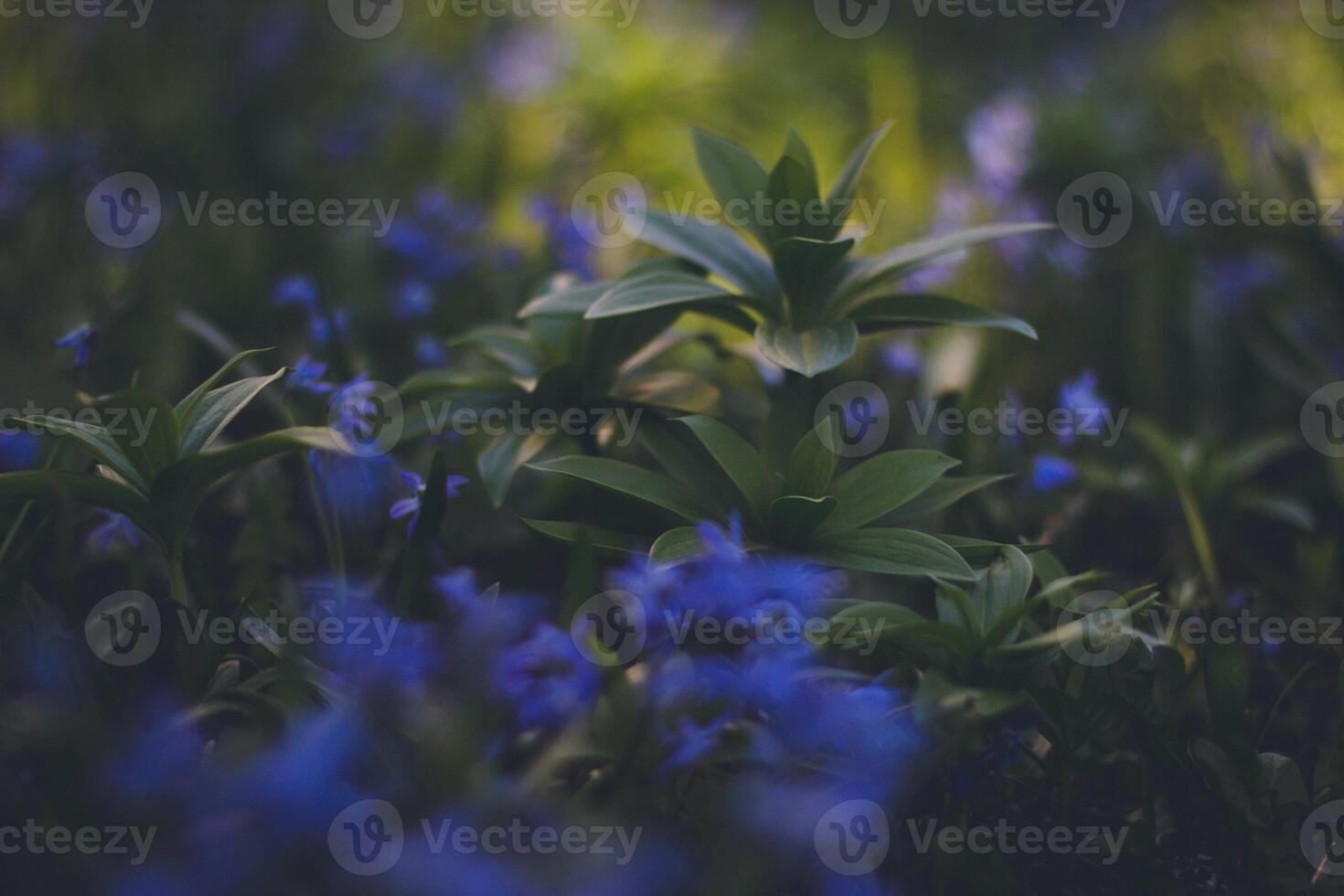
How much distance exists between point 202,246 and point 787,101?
2.48m

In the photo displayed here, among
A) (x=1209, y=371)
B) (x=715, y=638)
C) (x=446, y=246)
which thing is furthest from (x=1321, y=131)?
(x=715, y=638)

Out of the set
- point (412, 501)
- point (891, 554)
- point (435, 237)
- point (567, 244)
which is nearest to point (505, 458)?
point (412, 501)

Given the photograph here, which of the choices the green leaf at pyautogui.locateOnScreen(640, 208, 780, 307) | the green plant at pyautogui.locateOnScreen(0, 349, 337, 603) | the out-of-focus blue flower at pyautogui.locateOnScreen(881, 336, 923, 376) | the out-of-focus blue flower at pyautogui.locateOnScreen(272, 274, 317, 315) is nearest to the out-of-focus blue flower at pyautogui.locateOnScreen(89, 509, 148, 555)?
the green plant at pyautogui.locateOnScreen(0, 349, 337, 603)

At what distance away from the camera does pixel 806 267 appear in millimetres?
1124

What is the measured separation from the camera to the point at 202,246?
6.77 ft

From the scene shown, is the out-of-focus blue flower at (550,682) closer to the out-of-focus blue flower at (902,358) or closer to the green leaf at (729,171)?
the green leaf at (729,171)

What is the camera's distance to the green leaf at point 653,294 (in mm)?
1065

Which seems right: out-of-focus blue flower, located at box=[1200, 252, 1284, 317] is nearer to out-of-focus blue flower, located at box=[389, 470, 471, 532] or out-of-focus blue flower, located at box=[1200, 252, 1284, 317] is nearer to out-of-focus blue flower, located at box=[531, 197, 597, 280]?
out-of-focus blue flower, located at box=[531, 197, 597, 280]

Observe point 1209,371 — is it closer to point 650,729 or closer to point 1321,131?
point 1321,131

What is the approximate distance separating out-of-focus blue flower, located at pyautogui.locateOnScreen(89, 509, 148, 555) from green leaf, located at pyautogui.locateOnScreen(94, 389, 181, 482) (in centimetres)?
18

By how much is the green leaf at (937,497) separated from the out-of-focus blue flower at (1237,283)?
1149mm

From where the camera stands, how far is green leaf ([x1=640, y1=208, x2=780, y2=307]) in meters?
1.19

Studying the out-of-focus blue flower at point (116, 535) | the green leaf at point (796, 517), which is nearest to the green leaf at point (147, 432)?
the out-of-focus blue flower at point (116, 535)

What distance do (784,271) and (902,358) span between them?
0.76m
